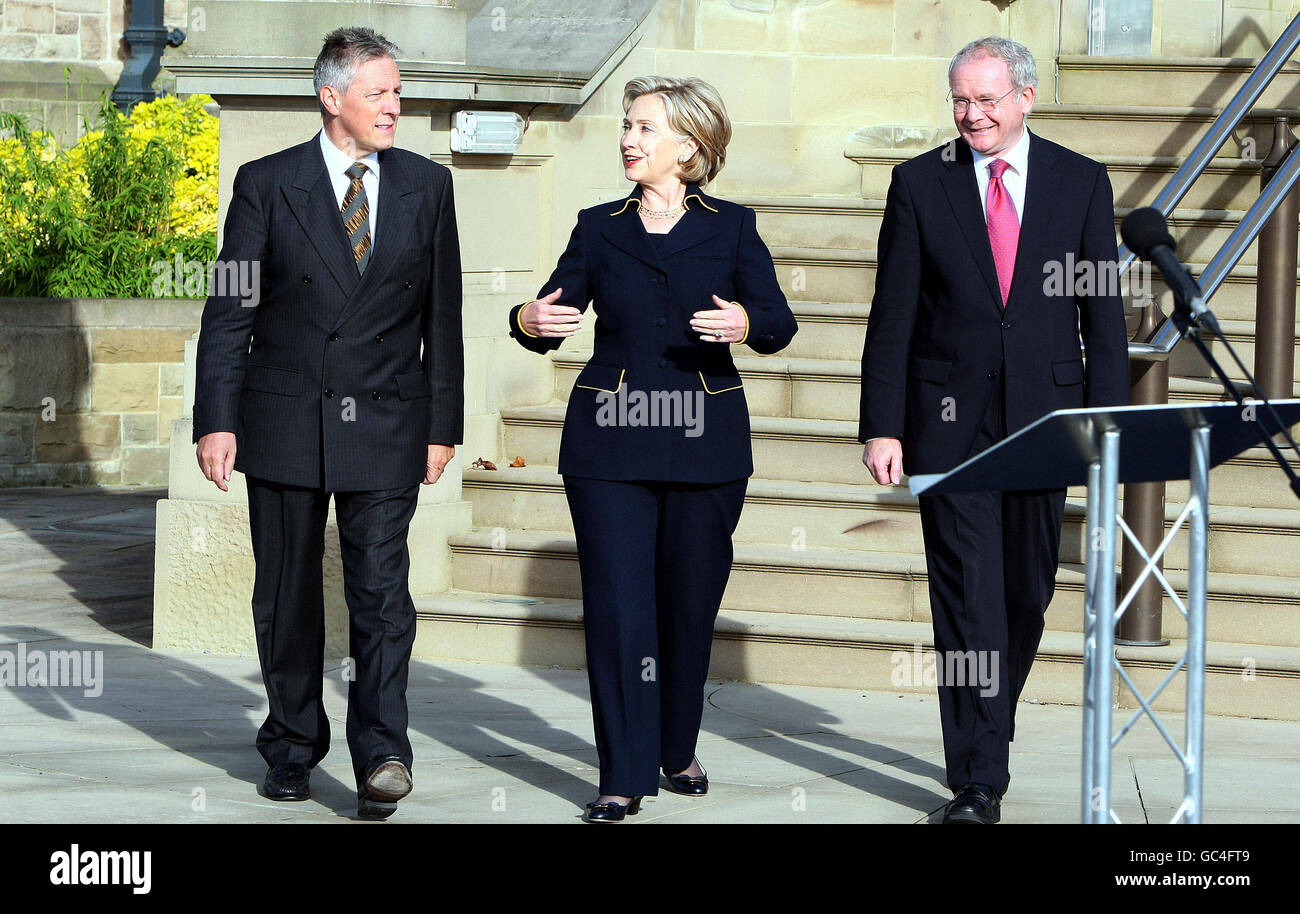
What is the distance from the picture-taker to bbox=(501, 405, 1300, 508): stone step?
25.2ft

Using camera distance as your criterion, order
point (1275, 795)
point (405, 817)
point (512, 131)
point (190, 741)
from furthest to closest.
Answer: point (512, 131)
point (190, 741)
point (1275, 795)
point (405, 817)

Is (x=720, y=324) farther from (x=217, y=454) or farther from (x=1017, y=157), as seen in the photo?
(x=217, y=454)

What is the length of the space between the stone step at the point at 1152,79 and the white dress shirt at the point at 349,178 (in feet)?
20.1

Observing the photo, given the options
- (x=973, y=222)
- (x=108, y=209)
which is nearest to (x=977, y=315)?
(x=973, y=222)

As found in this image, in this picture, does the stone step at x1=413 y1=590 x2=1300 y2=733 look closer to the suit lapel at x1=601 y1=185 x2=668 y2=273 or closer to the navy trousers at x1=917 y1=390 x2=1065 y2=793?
the navy trousers at x1=917 y1=390 x2=1065 y2=793

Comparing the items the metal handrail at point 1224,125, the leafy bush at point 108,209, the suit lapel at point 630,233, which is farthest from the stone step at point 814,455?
the leafy bush at point 108,209

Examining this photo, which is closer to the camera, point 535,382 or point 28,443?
point 535,382

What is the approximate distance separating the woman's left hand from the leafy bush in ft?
28.0

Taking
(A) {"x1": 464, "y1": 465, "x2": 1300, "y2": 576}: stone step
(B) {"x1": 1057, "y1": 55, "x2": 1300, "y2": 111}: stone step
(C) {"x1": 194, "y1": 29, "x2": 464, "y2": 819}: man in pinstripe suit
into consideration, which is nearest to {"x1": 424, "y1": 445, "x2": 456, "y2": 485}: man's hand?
(C) {"x1": 194, "y1": 29, "x2": 464, "y2": 819}: man in pinstripe suit

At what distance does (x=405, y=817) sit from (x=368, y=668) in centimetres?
41

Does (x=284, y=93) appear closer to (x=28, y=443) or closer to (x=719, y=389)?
(x=719, y=389)

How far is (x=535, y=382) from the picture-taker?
8797 millimetres

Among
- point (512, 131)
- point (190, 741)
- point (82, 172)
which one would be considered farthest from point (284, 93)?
point (82, 172)

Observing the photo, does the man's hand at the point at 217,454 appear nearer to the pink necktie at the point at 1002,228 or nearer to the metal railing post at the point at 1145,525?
the pink necktie at the point at 1002,228
